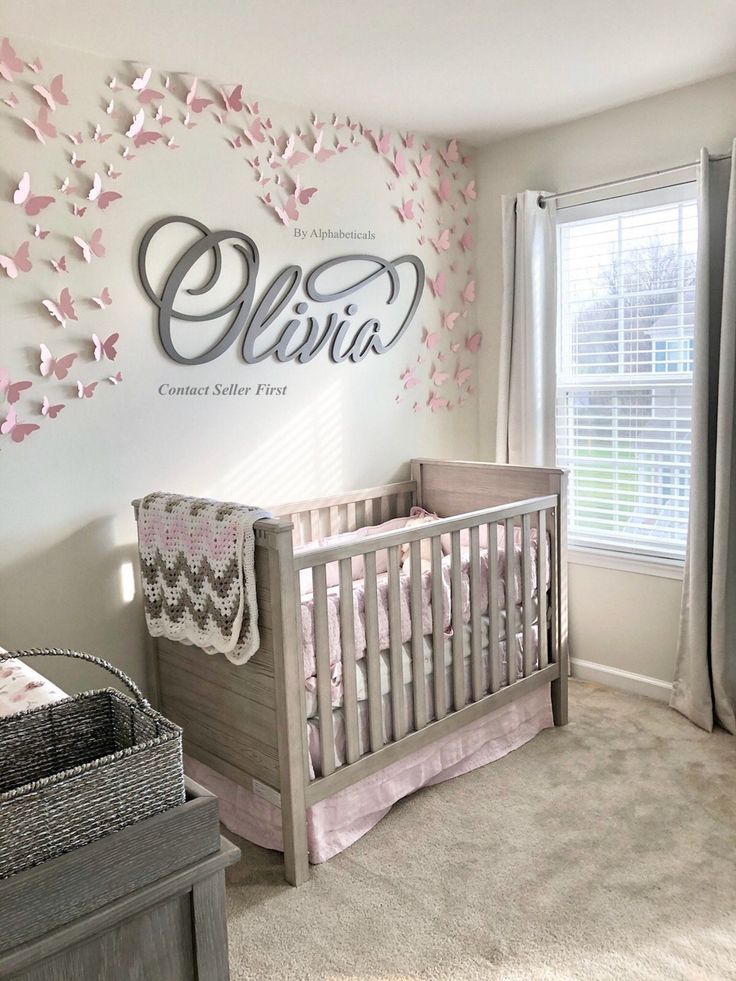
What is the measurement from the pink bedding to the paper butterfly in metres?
0.99

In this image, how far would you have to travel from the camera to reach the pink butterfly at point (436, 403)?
3628 mm

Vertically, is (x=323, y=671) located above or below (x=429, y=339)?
below

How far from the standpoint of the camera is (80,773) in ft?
2.93

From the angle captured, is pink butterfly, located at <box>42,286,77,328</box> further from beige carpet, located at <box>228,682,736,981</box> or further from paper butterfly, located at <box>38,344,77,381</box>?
beige carpet, located at <box>228,682,736,981</box>

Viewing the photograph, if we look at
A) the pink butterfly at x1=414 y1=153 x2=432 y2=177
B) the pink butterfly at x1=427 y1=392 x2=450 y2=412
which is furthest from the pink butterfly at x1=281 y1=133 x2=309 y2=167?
the pink butterfly at x1=427 y1=392 x2=450 y2=412

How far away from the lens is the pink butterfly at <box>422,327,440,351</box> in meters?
3.56

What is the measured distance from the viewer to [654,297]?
10.5ft

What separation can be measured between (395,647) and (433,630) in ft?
0.62

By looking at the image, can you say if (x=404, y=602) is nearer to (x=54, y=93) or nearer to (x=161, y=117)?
(x=161, y=117)

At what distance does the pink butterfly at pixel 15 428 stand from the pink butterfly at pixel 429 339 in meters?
1.74

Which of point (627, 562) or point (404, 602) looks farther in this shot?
point (627, 562)

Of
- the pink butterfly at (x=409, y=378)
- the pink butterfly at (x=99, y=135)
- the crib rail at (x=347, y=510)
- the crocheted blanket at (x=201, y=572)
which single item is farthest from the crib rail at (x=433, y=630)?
the pink butterfly at (x=99, y=135)

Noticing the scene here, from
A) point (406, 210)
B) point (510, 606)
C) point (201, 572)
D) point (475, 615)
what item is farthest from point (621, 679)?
point (406, 210)

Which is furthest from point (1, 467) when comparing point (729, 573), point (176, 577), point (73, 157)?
point (729, 573)
